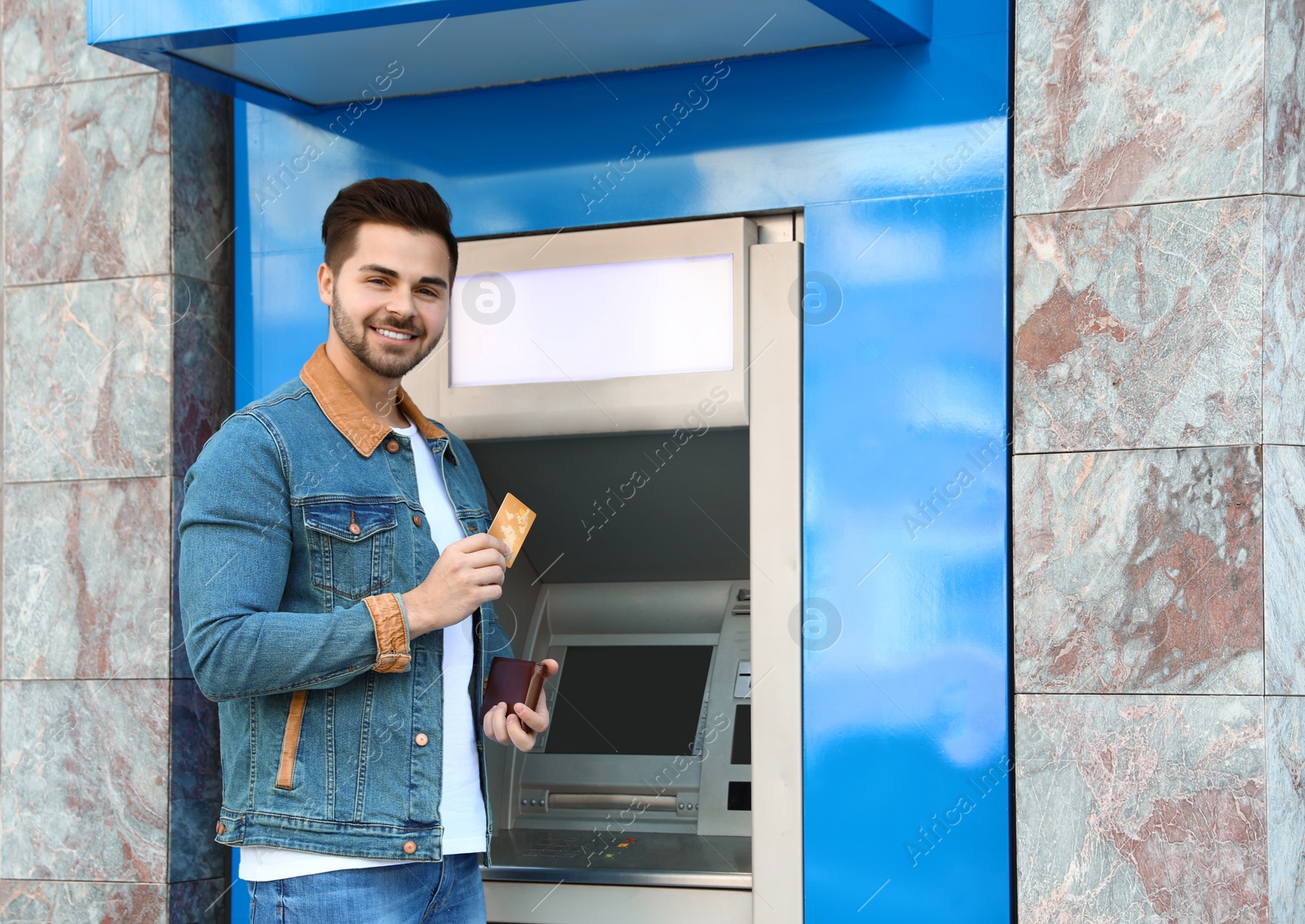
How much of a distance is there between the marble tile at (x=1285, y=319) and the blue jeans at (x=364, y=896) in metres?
1.71

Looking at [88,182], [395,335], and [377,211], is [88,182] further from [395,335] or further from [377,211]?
[395,335]

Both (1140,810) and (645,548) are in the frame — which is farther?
(645,548)

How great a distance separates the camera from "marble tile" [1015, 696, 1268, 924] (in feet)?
7.69

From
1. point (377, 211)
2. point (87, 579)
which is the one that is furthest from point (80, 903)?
point (377, 211)

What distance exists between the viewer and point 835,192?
2736 millimetres

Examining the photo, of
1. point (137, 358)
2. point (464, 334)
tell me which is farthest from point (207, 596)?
point (137, 358)

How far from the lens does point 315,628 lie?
1994mm

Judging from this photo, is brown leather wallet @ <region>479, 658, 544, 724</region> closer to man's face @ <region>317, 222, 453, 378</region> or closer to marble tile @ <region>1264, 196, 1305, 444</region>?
man's face @ <region>317, 222, 453, 378</region>

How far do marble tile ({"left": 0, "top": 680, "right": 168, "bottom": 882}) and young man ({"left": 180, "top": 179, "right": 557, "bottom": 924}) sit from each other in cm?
99

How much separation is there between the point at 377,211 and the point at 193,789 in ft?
5.21

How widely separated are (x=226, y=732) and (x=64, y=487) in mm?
1323

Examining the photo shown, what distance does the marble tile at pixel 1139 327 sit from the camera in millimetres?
2402

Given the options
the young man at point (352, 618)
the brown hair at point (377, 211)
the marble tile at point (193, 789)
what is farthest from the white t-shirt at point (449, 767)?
the marble tile at point (193, 789)

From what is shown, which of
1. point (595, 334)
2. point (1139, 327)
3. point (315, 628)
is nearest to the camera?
point (315, 628)
